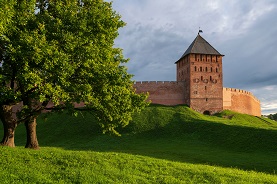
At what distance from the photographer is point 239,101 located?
207ft

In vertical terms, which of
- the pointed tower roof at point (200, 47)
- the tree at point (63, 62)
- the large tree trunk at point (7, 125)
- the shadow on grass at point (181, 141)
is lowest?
the shadow on grass at point (181, 141)

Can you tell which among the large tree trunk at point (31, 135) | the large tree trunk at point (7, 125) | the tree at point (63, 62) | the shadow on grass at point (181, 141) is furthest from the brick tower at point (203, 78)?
the large tree trunk at point (7, 125)

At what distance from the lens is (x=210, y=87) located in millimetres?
57438

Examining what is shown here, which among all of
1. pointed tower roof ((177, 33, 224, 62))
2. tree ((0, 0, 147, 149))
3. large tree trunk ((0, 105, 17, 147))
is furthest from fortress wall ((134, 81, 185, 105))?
large tree trunk ((0, 105, 17, 147))

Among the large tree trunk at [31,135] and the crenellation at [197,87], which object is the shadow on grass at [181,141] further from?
the crenellation at [197,87]

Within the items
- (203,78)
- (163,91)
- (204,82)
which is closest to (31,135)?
(163,91)

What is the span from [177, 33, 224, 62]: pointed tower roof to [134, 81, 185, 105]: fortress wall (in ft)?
22.0

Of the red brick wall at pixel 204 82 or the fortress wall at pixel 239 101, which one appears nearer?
the red brick wall at pixel 204 82

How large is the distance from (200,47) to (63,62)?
4741 centimetres

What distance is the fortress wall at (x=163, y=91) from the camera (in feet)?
188

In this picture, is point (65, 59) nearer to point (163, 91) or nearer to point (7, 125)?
point (7, 125)

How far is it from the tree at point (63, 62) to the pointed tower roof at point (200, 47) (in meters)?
40.3

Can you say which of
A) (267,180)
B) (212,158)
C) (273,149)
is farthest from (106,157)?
(273,149)

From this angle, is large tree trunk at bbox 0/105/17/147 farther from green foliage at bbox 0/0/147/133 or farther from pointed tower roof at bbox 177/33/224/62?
pointed tower roof at bbox 177/33/224/62
